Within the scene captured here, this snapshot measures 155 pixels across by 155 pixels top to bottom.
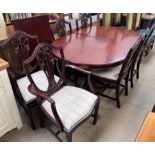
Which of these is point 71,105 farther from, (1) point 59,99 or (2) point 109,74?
(2) point 109,74

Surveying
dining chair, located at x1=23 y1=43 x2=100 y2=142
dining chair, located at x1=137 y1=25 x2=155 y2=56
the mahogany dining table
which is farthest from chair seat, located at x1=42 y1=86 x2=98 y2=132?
dining chair, located at x1=137 y1=25 x2=155 y2=56

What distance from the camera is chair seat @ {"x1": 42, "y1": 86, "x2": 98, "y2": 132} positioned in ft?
4.23

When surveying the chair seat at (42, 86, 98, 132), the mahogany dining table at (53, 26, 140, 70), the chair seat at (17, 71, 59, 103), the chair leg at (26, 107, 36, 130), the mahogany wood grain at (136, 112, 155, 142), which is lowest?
the chair leg at (26, 107, 36, 130)

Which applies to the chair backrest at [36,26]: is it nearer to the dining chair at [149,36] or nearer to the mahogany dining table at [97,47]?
the mahogany dining table at [97,47]

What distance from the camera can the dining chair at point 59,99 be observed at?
127cm

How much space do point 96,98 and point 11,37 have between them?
43.1 inches

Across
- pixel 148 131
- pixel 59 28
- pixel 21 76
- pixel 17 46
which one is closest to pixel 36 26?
pixel 59 28

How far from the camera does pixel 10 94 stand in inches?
58.6

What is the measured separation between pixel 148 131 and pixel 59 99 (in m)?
0.87

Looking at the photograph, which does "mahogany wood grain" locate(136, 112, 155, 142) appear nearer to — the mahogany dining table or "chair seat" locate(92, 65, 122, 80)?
the mahogany dining table

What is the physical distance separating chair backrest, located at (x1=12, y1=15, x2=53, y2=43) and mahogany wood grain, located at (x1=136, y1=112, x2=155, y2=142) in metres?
1.82
